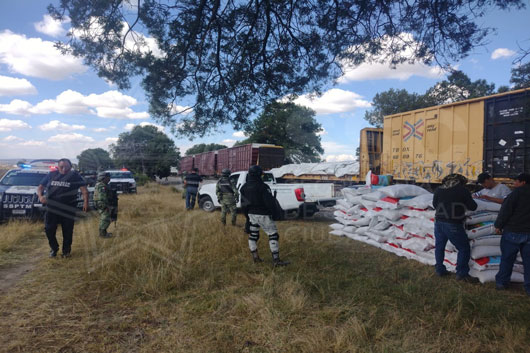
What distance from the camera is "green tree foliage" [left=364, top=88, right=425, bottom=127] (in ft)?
89.9

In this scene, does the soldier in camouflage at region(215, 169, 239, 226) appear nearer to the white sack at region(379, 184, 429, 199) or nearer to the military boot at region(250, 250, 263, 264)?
the military boot at region(250, 250, 263, 264)

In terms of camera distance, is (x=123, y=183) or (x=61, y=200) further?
(x=123, y=183)

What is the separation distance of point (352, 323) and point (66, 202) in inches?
186

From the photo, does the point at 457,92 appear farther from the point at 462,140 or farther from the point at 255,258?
the point at 255,258

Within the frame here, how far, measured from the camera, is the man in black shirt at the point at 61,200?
5043 millimetres

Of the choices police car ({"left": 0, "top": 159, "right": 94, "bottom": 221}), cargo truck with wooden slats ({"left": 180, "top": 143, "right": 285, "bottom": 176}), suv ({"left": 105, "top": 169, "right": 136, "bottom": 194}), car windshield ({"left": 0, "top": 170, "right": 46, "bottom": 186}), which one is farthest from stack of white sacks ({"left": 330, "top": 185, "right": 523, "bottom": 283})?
suv ({"left": 105, "top": 169, "right": 136, "bottom": 194})

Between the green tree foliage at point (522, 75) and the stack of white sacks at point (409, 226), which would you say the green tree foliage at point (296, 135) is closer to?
the stack of white sacks at point (409, 226)

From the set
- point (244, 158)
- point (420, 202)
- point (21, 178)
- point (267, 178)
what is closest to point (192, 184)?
point (267, 178)

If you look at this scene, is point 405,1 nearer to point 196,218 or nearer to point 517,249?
point 517,249

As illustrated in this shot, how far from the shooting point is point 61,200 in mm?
5059

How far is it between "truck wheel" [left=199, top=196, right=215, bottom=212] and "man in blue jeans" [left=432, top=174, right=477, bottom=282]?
7.54 m

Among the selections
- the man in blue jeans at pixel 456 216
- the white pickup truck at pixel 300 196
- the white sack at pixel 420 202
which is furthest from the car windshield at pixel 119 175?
the man in blue jeans at pixel 456 216

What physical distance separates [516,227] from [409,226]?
5.72 feet

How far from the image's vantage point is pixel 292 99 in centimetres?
598
